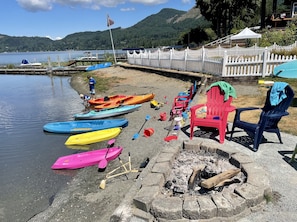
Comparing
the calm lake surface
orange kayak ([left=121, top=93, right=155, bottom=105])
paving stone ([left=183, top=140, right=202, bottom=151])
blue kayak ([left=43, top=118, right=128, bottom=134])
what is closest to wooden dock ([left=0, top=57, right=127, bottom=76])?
the calm lake surface

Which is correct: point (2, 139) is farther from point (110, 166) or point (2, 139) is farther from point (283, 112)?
point (283, 112)

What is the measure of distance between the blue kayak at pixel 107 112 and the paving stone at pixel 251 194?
8030 millimetres

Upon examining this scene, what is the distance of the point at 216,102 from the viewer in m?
6.08

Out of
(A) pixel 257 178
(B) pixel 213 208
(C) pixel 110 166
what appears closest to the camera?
(B) pixel 213 208

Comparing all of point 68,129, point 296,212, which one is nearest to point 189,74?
point 68,129

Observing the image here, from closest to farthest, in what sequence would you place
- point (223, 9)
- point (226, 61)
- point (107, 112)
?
point (107, 112), point (226, 61), point (223, 9)

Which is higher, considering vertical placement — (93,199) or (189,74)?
(189,74)

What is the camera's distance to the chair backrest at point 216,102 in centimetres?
596

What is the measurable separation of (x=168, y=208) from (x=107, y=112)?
801 cm

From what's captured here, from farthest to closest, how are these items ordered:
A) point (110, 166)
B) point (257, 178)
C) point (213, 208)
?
point (110, 166)
point (257, 178)
point (213, 208)

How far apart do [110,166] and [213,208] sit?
367 centimetres

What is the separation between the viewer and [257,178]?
365 cm

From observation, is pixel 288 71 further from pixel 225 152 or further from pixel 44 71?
pixel 44 71

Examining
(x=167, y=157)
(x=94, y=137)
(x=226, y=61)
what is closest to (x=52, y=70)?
(x=226, y=61)
